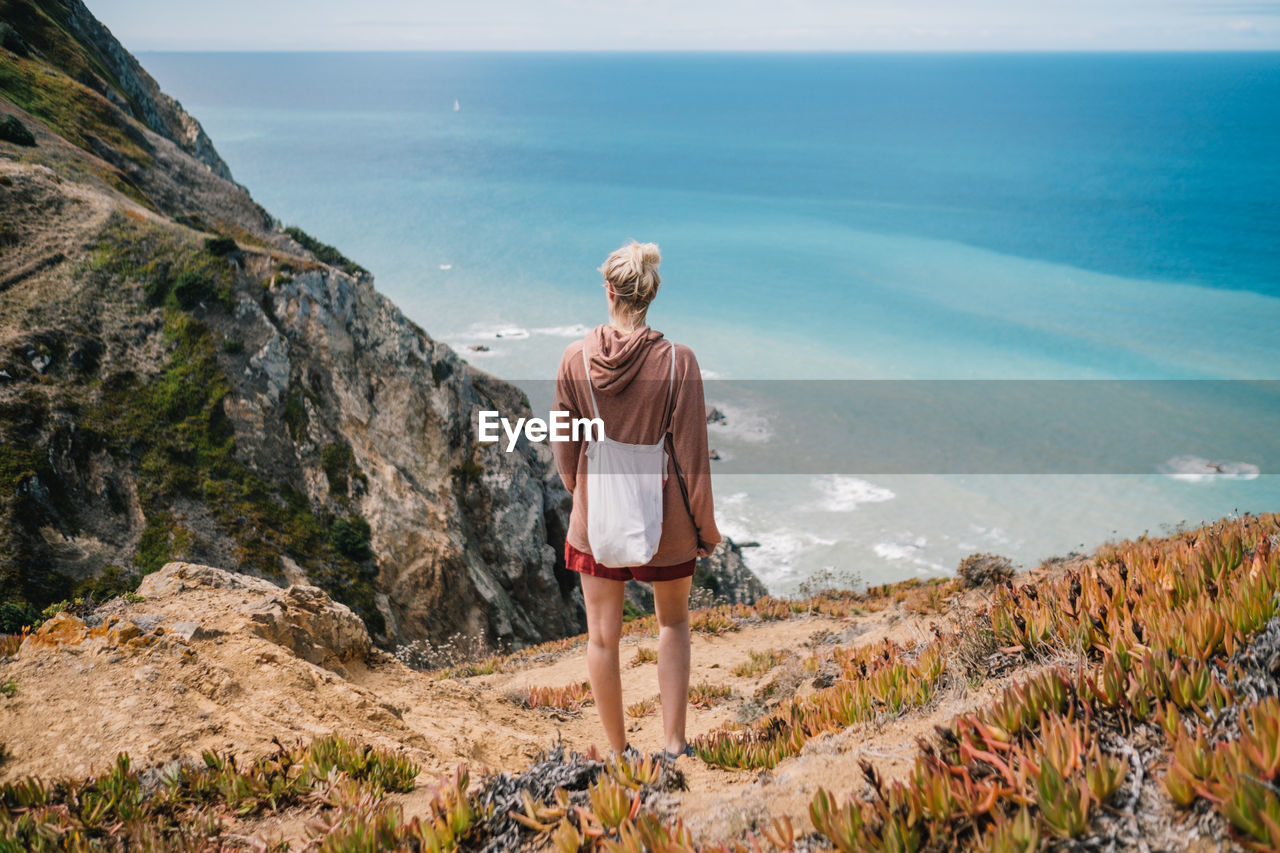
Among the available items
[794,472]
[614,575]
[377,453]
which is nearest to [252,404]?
[377,453]

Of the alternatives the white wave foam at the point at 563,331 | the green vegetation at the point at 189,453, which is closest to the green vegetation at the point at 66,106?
the green vegetation at the point at 189,453

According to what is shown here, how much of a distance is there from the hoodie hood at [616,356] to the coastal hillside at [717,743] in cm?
201

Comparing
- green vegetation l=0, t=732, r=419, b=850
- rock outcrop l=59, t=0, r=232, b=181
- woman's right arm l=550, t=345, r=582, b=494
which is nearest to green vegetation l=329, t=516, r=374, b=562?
green vegetation l=0, t=732, r=419, b=850

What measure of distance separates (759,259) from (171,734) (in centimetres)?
9482

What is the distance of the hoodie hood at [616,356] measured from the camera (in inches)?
159

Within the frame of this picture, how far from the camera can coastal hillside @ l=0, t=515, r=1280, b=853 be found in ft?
9.05

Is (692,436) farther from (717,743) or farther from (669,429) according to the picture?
(717,743)

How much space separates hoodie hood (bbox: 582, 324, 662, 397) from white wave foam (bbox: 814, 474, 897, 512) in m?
37.6

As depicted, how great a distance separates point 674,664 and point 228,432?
17191 mm

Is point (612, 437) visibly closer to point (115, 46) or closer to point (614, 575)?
point (614, 575)

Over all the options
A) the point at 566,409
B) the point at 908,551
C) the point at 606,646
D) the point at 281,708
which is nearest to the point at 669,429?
the point at 566,409

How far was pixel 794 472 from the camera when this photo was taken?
44.3 metres

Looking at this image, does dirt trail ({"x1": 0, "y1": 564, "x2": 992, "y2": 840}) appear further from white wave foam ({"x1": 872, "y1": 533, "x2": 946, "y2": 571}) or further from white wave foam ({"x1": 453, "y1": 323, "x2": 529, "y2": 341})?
white wave foam ({"x1": 453, "y1": 323, "x2": 529, "y2": 341})

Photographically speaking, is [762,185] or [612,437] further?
[762,185]
